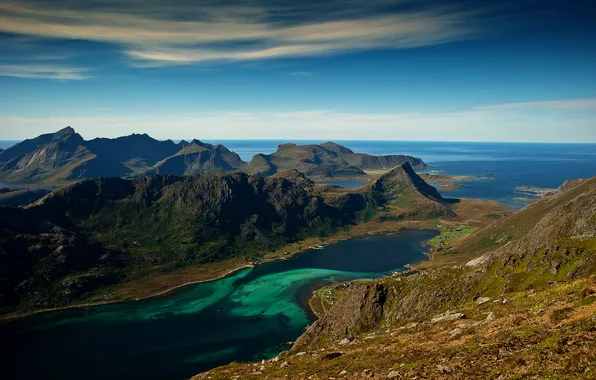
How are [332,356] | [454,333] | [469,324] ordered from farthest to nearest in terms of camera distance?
[332,356] → [469,324] → [454,333]

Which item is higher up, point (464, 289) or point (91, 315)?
point (464, 289)

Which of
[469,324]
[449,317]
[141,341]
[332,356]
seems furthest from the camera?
[141,341]

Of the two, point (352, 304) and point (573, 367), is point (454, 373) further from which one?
point (352, 304)

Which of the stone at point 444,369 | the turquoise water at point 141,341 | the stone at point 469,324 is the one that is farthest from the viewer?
the turquoise water at point 141,341

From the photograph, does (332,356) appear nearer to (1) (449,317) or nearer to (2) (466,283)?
(1) (449,317)

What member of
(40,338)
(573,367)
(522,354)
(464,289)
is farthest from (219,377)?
(40,338)

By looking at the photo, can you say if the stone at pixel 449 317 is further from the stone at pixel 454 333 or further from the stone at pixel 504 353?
the stone at pixel 504 353

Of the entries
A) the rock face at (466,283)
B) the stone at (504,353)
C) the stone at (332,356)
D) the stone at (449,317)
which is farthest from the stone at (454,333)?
the stone at (332,356)

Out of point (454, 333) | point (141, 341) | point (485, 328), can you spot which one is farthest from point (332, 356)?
point (141, 341)
